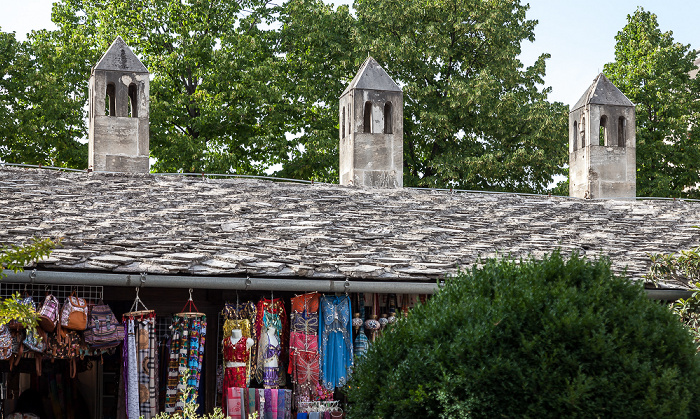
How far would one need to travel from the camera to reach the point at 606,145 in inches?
577

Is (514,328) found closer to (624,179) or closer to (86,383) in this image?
(86,383)

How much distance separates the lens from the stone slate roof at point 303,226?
8062mm

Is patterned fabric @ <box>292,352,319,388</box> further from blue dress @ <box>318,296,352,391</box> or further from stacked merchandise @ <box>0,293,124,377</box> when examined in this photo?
stacked merchandise @ <box>0,293,124,377</box>

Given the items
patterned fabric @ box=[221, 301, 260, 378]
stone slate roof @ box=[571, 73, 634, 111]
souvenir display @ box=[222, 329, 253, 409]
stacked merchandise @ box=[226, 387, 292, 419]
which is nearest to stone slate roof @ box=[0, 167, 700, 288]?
patterned fabric @ box=[221, 301, 260, 378]

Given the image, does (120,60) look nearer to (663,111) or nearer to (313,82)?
A: (313,82)

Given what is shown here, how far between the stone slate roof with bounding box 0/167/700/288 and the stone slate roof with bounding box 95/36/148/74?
2.10 meters

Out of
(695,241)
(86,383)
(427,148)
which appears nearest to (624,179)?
(695,241)

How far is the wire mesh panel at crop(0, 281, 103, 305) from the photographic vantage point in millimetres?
7742

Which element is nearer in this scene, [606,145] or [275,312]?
[275,312]

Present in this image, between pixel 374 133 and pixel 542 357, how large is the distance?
339 inches

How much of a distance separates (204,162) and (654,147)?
1223 cm

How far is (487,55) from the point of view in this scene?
2244 cm

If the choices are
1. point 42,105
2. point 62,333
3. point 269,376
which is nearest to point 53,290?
point 62,333

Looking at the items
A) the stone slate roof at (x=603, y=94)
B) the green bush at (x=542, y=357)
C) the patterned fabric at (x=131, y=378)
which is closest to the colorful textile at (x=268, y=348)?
the patterned fabric at (x=131, y=378)
